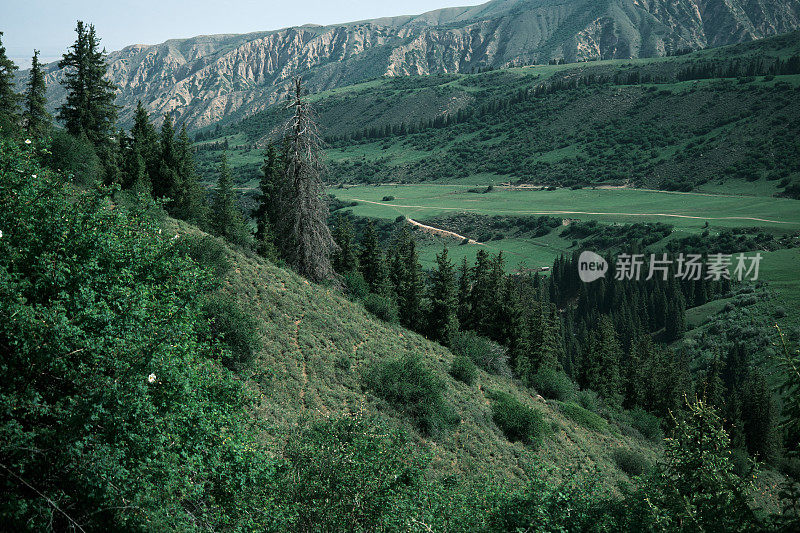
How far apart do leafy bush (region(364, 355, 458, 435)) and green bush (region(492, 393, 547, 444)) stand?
4.55m

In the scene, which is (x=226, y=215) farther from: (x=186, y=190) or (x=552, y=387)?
(x=552, y=387)

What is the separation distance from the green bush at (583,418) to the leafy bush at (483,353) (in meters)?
5.31

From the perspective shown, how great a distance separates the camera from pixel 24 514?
866 cm

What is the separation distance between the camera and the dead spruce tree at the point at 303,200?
34156 millimetres

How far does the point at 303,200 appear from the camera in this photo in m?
35.2

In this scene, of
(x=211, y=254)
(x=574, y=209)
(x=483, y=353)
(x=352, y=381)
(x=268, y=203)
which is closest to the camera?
(x=352, y=381)

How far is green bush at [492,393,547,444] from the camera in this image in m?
30.5

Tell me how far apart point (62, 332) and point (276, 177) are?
37.6 meters

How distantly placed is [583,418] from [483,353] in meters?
9.04

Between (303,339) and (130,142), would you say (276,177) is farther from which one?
(303,339)

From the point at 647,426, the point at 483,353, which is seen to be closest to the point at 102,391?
the point at 483,353

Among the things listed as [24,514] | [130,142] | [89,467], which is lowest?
[24,514]

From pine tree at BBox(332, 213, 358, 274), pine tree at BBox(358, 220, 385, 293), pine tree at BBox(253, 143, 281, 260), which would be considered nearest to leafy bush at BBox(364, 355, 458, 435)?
pine tree at BBox(253, 143, 281, 260)

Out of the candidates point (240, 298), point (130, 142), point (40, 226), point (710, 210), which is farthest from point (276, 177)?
point (710, 210)
